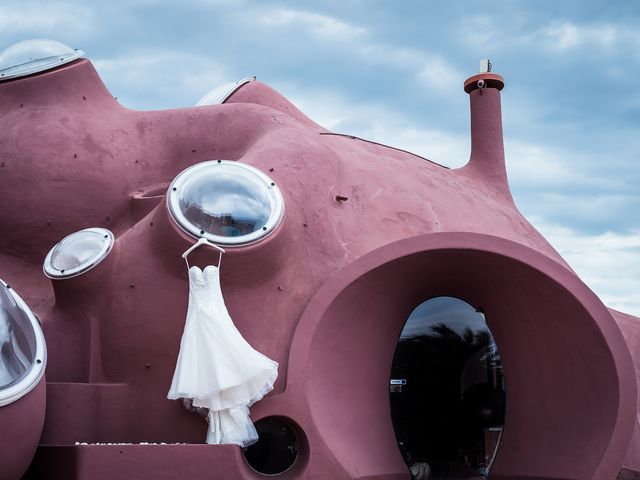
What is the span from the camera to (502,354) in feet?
25.3

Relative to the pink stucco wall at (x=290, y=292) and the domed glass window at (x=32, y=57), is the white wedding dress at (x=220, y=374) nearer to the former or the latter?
the pink stucco wall at (x=290, y=292)

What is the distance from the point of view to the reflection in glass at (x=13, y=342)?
5.36m

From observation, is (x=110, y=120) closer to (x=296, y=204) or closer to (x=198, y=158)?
(x=198, y=158)

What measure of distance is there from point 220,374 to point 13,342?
1381mm

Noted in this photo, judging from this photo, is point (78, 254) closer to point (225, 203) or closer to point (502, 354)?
point (225, 203)

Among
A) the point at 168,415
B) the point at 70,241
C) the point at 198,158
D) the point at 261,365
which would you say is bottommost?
the point at 168,415

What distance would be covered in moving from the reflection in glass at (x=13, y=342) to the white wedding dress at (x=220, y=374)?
101 cm

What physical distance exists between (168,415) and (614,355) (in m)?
3.54

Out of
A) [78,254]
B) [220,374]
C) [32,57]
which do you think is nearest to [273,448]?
[220,374]

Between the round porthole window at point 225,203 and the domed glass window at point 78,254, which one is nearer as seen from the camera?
the round porthole window at point 225,203

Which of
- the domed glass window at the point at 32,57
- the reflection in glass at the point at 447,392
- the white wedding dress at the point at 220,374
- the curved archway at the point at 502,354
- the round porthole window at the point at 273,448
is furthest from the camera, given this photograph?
the domed glass window at the point at 32,57

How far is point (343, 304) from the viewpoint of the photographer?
6.79 metres

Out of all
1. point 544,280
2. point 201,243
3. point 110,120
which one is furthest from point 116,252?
point 544,280

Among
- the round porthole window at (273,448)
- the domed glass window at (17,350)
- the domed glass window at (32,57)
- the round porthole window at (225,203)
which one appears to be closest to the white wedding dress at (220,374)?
the round porthole window at (273,448)
